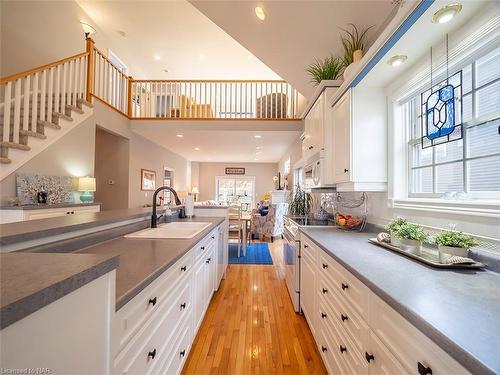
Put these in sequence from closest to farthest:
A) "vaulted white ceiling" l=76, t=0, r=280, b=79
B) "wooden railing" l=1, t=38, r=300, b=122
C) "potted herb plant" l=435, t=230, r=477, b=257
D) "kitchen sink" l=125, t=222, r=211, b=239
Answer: "potted herb plant" l=435, t=230, r=477, b=257 < "kitchen sink" l=125, t=222, r=211, b=239 < "wooden railing" l=1, t=38, r=300, b=122 < "vaulted white ceiling" l=76, t=0, r=280, b=79

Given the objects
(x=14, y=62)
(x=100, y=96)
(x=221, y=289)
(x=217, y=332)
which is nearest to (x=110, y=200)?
(x=100, y=96)

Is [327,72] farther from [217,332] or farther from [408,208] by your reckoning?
[217,332]

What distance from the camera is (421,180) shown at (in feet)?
5.35

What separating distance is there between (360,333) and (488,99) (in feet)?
4.41

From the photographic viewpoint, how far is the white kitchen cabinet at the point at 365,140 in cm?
179

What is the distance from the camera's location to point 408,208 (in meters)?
1.59

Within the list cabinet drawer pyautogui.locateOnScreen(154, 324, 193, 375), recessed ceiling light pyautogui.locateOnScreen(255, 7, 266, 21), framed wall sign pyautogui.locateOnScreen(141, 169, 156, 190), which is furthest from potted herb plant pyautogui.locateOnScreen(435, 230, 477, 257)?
framed wall sign pyautogui.locateOnScreen(141, 169, 156, 190)

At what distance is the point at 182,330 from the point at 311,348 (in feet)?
3.56

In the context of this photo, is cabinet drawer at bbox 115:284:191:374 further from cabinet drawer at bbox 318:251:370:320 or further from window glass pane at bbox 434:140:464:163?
window glass pane at bbox 434:140:464:163

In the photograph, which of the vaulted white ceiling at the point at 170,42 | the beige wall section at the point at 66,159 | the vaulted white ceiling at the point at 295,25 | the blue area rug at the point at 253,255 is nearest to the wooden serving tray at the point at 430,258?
the vaulted white ceiling at the point at 295,25

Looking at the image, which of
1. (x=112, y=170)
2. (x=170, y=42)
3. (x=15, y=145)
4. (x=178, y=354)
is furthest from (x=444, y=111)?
(x=170, y=42)

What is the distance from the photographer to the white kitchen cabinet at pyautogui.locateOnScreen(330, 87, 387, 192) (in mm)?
1793

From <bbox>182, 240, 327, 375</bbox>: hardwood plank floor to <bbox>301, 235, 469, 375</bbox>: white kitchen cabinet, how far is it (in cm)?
25

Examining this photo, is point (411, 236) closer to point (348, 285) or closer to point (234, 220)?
point (348, 285)
